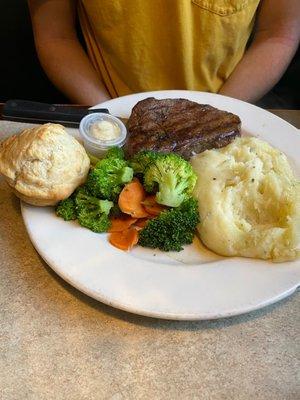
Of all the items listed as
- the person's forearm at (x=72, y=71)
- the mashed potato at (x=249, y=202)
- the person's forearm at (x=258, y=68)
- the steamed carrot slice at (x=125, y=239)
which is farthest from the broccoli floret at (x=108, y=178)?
the person's forearm at (x=258, y=68)

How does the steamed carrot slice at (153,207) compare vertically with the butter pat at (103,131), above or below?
below

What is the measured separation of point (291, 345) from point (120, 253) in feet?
1.54

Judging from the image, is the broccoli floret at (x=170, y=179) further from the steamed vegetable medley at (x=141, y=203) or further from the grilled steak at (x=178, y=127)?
the grilled steak at (x=178, y=127)

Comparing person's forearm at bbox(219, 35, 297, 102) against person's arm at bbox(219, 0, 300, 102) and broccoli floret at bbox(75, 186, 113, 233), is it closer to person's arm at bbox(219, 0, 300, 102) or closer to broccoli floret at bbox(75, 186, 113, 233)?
person's arm at bbox(219, 0, 300, 102)

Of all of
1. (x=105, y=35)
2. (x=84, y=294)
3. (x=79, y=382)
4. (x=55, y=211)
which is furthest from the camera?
(x=105, y=35)

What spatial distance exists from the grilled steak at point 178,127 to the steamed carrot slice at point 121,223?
0.24 m

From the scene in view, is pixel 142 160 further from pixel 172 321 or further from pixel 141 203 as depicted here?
pixel 172 321

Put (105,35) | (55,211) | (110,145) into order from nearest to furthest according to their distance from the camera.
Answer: (55,211) → (110,145) → (105,35)

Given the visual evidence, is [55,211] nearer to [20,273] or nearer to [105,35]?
[20,273]

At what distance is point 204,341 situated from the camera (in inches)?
45.3

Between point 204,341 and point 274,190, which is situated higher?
point 274,190

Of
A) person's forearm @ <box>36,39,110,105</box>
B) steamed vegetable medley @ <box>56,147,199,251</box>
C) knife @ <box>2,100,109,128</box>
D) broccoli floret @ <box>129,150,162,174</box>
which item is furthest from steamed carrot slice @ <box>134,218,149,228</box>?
person's forearm @ <box>36,39,110,105</box>

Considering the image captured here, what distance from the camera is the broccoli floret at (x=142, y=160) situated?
4.50 ft

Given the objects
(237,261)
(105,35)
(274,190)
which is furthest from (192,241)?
(105,35)
